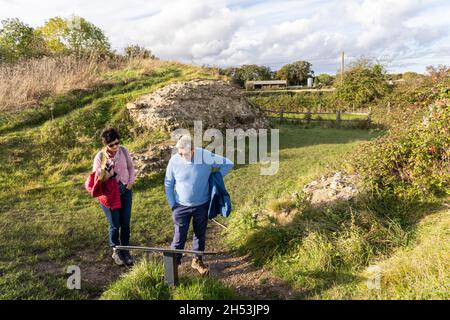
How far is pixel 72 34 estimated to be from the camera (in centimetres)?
2044

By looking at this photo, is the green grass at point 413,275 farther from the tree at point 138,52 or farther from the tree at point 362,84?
the tree at point 362,84

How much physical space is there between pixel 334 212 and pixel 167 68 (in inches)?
496

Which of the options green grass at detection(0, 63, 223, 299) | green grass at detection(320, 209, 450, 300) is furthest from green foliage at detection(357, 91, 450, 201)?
green grass at detection(0, 63, 223, 299)

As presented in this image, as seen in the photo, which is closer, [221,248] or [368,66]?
[221,248]

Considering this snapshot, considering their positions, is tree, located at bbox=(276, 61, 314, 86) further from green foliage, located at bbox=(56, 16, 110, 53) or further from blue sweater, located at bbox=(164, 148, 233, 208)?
blue sweater, located at bbox=(164, 148, 233, 208)

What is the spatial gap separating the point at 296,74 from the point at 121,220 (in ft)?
169

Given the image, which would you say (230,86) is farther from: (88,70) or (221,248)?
(221,248)

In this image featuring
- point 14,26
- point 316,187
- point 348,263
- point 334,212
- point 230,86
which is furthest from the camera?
point 14,26

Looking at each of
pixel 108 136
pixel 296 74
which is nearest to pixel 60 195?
pixel 108 136

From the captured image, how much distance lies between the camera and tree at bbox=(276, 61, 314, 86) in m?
52.1

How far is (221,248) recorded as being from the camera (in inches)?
198

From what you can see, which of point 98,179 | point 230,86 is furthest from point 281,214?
point 230,86

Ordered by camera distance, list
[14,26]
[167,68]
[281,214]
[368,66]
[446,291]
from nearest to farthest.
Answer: [446,291] → [281,214] → [167,68] → [14,26] → [368,66]

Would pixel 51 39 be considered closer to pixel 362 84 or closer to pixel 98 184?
pixel 98 184
